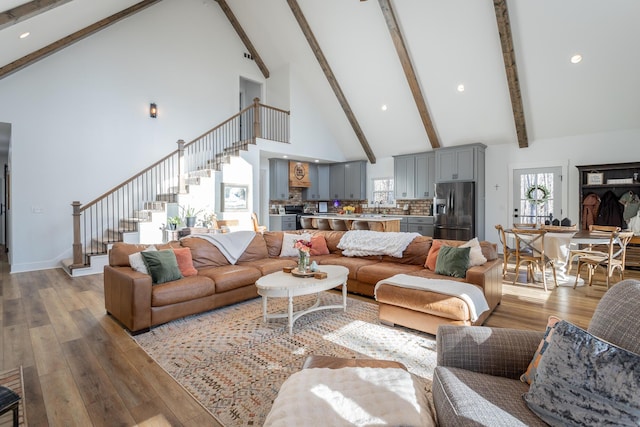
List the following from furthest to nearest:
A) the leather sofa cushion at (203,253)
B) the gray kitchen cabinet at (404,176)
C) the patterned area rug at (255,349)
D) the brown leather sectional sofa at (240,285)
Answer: the gray kitchen cabinet at (404,176) → the leather sofa cushion at (203,253) → the brown leather sectional sofa at (240,285) → the patterned area rug at (255,349)

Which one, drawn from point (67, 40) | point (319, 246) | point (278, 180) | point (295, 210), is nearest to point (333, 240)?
point (319, 246)

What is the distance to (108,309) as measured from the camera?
353 centimetres

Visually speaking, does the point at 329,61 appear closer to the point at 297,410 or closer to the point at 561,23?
the point at 561,23

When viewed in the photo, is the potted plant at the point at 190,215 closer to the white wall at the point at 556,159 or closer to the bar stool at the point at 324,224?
the bar stool at the point at 324,224

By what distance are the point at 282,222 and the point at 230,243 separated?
16.5ft

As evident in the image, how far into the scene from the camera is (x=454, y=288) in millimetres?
2996

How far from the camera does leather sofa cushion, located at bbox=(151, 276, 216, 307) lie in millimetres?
3178

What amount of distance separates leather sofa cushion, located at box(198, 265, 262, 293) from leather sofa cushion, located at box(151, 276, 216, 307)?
0.30 ft

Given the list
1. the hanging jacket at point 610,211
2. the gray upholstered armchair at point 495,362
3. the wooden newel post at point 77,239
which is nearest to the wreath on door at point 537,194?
the hanging jacket at point 610,211

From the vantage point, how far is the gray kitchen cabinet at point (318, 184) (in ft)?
34.4

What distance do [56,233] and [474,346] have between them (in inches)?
293

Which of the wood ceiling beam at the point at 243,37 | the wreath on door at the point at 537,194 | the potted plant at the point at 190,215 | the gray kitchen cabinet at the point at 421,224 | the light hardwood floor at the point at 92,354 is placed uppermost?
the wood ceiling beam at the point at 243,37

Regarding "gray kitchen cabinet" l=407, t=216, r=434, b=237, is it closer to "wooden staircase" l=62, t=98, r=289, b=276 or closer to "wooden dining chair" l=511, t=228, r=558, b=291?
"wooden dining chair" l=511, t=228, r=558, b=291

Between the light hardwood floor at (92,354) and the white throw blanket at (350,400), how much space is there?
32.5 inches
